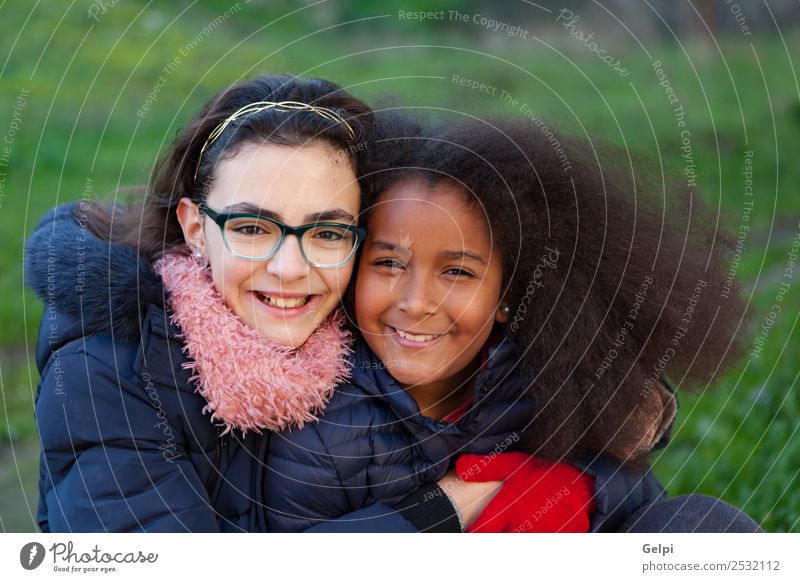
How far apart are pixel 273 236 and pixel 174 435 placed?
48cm

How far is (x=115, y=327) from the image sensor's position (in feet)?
6.81

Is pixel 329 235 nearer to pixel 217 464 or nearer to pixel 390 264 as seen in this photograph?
pixel 390 264

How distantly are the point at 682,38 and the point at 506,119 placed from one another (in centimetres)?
427

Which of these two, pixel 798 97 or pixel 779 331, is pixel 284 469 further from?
pixel 798 97

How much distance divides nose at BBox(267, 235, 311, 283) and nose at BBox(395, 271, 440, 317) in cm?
23

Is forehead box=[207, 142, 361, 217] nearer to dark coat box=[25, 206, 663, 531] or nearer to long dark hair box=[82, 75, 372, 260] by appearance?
long dark hair box=[82, 75, 372, 260]

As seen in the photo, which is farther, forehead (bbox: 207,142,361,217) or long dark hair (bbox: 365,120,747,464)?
long dark hair (bbox: 365,120,747,464)

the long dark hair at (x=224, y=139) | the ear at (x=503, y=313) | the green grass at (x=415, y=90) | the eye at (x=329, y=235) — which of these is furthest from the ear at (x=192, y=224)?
the green grass at (x=415, y=90)

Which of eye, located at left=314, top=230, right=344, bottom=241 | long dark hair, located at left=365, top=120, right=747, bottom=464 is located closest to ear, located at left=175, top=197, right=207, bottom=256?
eye, located at left=314, top=230, right=344, bottom=241

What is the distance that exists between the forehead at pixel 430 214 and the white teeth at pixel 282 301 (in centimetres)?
23

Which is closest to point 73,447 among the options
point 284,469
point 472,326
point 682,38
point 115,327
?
point 115,327

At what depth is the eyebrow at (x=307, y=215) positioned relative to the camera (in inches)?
80.7

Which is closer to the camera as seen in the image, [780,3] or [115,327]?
[115,327]

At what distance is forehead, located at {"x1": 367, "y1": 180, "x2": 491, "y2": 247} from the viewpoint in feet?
6.98
